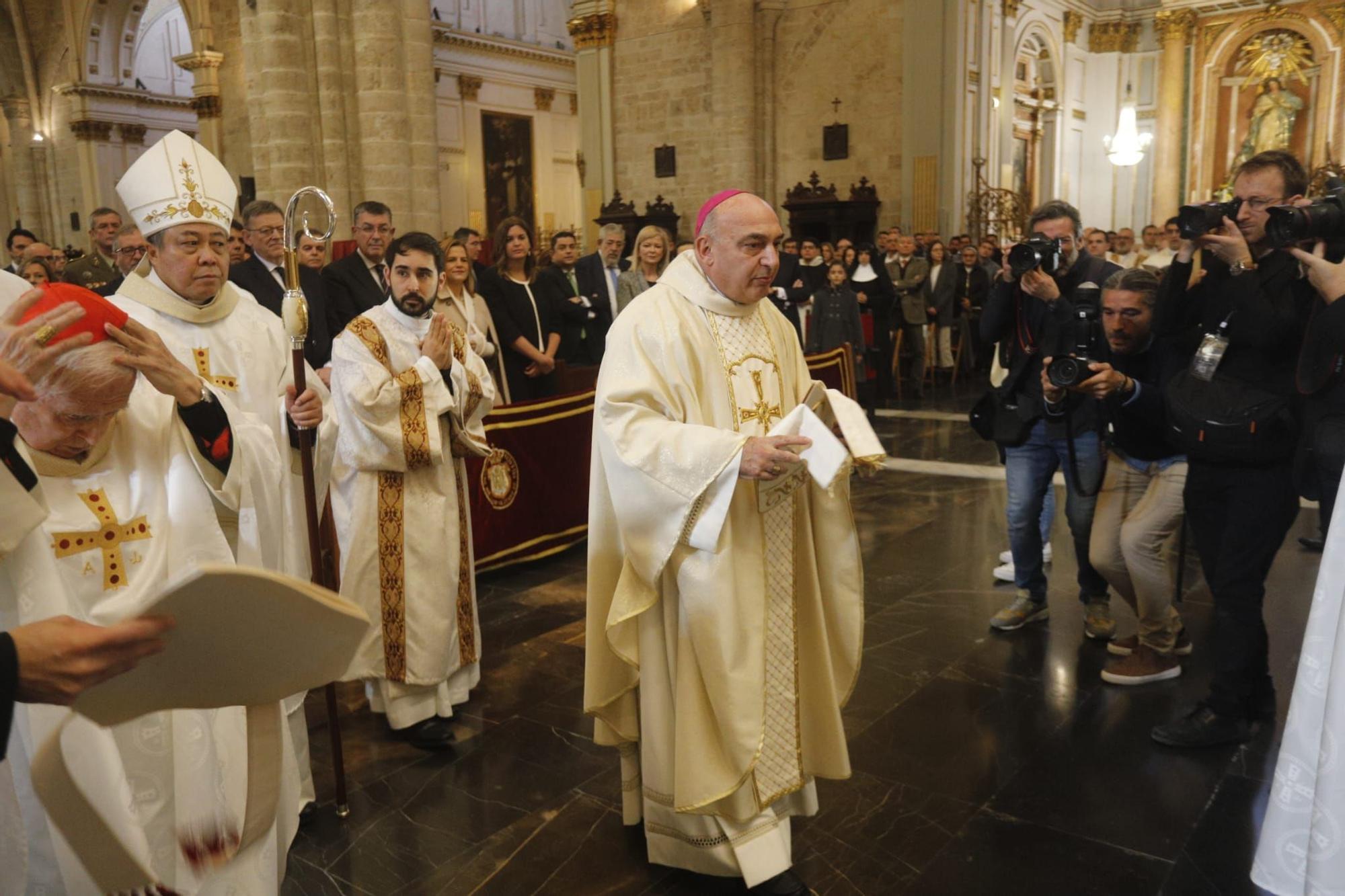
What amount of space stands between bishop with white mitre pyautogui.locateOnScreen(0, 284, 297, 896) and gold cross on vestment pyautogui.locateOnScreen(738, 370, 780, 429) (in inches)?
50.5

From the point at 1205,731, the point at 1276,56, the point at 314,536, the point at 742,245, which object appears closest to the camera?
the point at 742,245

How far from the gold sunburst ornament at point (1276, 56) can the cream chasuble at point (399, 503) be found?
20.3 meters

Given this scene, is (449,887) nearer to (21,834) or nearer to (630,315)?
(21,834)

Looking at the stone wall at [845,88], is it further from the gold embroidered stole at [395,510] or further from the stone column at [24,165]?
the stone column at [24,165]

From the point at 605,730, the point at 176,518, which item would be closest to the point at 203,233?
the point at 176,518

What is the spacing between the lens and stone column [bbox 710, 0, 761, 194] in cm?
1514

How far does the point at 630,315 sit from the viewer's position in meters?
2.73

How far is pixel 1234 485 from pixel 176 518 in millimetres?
3104

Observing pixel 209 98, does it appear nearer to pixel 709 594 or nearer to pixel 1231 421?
pixel 709 594

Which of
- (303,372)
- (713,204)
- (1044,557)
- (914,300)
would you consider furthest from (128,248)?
(914,300)

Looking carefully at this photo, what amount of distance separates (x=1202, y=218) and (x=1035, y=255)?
850 mm

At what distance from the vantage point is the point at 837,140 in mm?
14844

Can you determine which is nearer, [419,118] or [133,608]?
[133,608]

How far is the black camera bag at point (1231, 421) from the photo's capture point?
324cm
